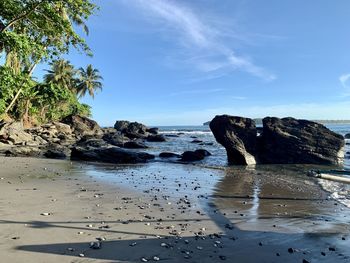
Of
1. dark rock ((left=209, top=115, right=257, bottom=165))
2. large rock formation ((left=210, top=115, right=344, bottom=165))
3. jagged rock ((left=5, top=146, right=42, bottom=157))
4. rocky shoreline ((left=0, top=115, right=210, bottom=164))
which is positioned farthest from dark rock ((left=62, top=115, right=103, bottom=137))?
large rock formation ((left=210, top=115, right=344, bottom=165))

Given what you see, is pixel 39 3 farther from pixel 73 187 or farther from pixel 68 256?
pixel 68 256

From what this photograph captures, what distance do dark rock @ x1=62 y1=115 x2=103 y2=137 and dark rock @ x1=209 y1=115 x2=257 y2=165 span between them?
114 ft

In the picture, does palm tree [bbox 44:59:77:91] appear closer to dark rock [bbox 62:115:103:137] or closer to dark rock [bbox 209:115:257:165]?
dark rock [bbox 62:115:103:137]

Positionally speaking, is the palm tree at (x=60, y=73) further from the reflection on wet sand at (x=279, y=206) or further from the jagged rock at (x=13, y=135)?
the reflection on wet sand at (x=279, y=206)

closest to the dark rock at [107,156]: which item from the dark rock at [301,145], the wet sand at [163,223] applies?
the dark rock at [301,145]

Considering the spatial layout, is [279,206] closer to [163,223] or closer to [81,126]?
[163,223]

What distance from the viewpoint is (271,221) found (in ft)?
29.1

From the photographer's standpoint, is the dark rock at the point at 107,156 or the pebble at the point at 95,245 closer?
the pebble at the point at 95,245

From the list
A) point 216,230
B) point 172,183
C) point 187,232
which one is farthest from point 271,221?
point 172,183

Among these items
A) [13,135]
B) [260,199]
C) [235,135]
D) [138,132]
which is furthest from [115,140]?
[260,199]

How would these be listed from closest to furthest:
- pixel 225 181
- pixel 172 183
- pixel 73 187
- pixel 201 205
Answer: pixel 201 205 < pixel 73 187 < pixel 172 183 < pixel 225 181

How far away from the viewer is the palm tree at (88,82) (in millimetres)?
75188

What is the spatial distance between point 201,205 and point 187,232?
9.74 ft

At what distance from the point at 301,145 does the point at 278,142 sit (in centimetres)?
162
